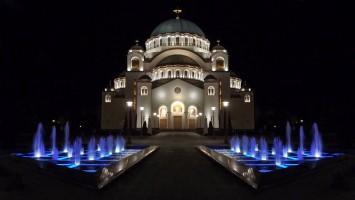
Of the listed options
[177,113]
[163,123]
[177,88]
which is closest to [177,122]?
[177,113]

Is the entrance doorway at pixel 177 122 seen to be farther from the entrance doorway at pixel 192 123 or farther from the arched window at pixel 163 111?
the arched window at pixel 163 111

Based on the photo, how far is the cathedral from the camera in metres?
46.2

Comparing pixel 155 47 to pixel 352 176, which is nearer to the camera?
pixel 352 176

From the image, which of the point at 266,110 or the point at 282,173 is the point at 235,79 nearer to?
the point at 266,110

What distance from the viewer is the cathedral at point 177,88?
46.2 metres

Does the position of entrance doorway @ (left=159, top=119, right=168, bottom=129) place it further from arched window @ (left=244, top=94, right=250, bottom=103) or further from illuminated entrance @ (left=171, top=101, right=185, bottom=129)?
arched window @ (left=244, top=94, right=250, bottom=103)

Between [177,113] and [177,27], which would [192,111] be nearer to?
[177,113]

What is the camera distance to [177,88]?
4653 centimetres

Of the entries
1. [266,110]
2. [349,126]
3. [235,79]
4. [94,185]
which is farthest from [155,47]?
[94,185]

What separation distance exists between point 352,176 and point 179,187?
4.43m

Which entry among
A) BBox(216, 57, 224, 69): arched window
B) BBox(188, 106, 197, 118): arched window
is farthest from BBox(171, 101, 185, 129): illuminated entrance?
BBox(216, 57, 224, 69): arched window

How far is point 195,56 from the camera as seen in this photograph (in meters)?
52.0

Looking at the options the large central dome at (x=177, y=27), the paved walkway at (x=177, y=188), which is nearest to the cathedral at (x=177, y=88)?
the large central dome at (x=177, y=27)

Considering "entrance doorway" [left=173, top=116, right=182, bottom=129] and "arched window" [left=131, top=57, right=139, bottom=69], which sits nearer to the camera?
"entrance doorway" [left=173, top=116, right=182, bottom=129]
